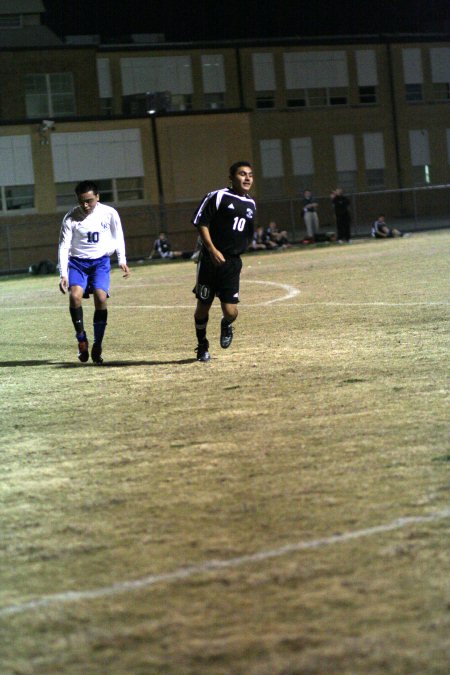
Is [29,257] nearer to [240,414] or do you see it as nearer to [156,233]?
[156,233]

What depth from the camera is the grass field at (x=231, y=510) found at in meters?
3.74

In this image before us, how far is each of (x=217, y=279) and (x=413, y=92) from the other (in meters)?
48.8

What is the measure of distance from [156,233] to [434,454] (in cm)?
3711

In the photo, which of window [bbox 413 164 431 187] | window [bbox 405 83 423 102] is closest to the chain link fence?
window [bbox 413 164 431 187]

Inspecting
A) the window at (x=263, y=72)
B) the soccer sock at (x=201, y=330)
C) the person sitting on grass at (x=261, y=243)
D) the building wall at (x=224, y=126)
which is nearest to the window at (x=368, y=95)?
the building wall at (x=224, y=126)

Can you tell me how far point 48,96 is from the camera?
4800 centimetres

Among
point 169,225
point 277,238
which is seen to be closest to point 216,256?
point 277,238

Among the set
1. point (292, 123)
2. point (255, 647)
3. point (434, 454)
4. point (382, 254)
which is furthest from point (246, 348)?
point (292, 123)

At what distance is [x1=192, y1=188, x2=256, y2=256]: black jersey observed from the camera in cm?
1077

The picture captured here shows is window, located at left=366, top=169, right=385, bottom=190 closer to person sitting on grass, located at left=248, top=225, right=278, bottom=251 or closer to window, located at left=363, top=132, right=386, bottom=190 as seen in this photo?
window, located at left=363, top=132, right=386, bottom=190

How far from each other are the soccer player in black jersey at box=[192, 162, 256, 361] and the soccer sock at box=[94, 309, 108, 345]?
42.4 inches

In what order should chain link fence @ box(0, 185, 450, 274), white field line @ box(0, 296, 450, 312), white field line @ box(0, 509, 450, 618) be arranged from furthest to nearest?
chain link fence @ box(0, 185, 450, 274)
white field line @ box(0, 296, 450, 312)
white field line @ box(0, 509, 450, 618)

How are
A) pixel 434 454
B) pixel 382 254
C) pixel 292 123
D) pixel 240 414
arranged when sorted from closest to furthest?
pixel 434 454 < pixel 240 414 < pixel 382 254 < pixel 292 123

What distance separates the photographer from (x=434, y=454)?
6156 millimetres
